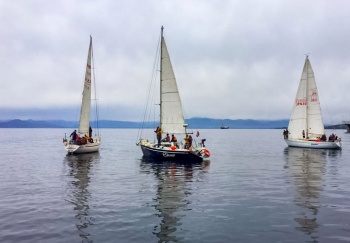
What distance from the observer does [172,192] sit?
21.0 m

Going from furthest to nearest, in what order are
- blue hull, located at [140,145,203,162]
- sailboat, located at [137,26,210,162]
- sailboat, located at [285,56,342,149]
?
sailboat, located at [285,56,342,149] → sailboat, located at [137,26,210,162] → blue hull, located at [140,145,203,162]

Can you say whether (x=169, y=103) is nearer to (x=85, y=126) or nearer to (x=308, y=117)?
(x=85, y=126)

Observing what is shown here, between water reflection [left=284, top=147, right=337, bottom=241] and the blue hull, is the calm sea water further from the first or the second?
the blue hull

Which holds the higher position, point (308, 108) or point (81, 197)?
point (308, 108)

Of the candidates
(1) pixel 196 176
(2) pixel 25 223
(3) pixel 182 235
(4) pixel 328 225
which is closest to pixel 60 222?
(2) pixel 25 223

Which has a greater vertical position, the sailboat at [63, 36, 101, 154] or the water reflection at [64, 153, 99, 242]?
the sailboat at [63, 36, 101, 154]

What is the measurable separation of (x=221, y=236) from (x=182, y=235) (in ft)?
4.89

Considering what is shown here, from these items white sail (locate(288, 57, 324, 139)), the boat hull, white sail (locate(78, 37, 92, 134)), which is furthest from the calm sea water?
white sail (locate(288, 57, 324, 139))

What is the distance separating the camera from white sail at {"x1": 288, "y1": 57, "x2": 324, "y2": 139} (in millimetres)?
59513

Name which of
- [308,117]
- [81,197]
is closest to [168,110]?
[81,197]

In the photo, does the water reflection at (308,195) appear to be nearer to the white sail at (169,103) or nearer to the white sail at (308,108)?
the white sail at (169,103)

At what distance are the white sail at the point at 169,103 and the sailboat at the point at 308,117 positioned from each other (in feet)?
102

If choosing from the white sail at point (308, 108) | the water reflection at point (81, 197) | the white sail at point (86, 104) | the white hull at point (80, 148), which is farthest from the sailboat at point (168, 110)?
the white sail at point (308, 108)

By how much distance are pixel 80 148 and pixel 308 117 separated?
1595 inches
